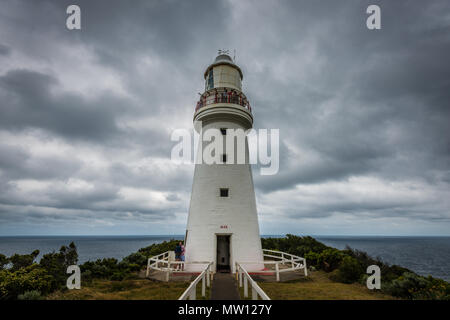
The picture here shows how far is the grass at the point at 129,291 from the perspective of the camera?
815cm

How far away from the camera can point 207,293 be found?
330 inches

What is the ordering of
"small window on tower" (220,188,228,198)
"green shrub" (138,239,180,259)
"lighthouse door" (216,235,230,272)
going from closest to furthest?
1. "small window on tower" (220,188,228,198)
2. "lighthouse door" (216,235,230,272)
3. "green shrub" (138,239,180,259)

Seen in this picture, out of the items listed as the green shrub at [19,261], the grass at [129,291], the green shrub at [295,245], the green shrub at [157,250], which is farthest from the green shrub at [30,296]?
the green shrub at [295,245]

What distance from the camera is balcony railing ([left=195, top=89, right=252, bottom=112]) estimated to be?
44.1ft

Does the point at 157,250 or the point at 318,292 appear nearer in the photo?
the point at 318,292

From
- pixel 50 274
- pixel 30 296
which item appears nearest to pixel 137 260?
pixel 50 274

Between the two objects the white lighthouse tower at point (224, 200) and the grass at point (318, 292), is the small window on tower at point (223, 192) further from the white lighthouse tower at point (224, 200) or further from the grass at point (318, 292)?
the grass at point (318, 292)

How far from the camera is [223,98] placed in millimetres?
13453

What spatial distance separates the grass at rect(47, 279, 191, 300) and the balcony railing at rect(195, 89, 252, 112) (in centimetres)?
970

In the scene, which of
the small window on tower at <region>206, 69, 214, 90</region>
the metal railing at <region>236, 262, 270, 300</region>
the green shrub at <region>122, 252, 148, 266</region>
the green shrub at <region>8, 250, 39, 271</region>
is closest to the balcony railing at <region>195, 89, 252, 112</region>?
the small window on tower at <region>206, 69, 214, 90</region>

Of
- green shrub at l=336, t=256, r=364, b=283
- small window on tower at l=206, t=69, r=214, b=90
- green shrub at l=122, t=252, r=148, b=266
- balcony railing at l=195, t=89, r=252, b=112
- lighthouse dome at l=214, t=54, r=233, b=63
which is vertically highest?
lighthouse dome at l=214, t=54, r=233, b=63

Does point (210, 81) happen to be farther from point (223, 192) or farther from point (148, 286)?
point (148, 286)

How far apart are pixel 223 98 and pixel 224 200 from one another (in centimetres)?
594

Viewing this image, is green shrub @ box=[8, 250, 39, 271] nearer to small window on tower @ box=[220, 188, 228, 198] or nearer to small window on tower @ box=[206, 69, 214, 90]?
small window on tower @ box=[220, 188, 228, 198]
